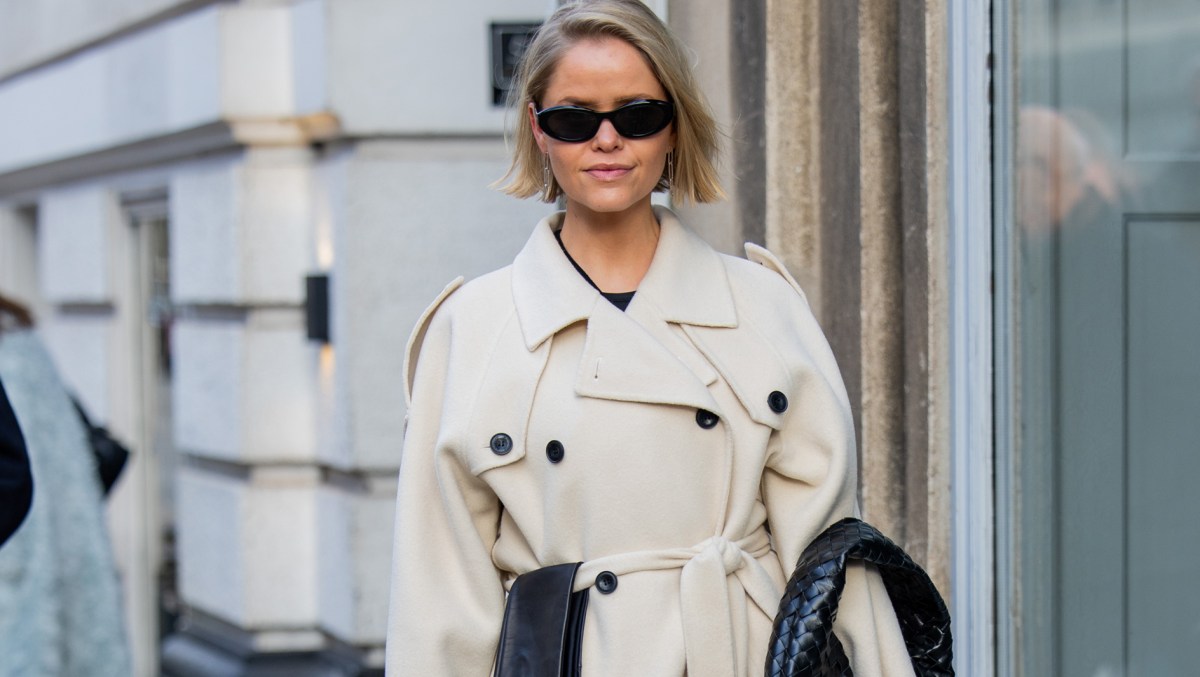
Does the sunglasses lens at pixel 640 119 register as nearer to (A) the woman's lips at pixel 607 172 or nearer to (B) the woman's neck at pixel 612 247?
(A) the woman's lips at pixel 607 172

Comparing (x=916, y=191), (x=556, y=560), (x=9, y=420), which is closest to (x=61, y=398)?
(x=9, y=420)

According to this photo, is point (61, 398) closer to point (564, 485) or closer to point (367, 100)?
point (367, 100)

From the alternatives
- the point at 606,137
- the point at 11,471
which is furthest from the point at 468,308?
the point at 11,471

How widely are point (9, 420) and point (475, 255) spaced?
2.49m

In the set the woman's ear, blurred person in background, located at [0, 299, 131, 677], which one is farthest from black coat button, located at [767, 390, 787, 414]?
blurred person in background, located at [0, 299, 131, 677]

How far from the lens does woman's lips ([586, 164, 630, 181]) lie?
2.30 meters

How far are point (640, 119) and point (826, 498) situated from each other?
1.90ft

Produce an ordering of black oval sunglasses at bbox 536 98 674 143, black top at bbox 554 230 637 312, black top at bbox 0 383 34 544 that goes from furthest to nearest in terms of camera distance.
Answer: black top at bbox 0 383 34 544, black top at bbox 554 230 637 312, black oval sunglasses at bbox 536 98 674 143

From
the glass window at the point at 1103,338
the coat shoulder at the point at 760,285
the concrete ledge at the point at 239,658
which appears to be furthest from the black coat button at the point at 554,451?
the concrete ledge at the point at 239,658

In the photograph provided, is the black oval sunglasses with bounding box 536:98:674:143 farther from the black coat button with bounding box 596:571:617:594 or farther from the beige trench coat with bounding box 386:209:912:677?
the black coat button with bounding box 596:571:617:594

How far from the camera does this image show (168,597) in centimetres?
861

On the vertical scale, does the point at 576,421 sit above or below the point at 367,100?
below

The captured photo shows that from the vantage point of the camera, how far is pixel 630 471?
2266 millimetres

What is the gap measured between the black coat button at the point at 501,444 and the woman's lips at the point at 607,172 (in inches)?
14.7
